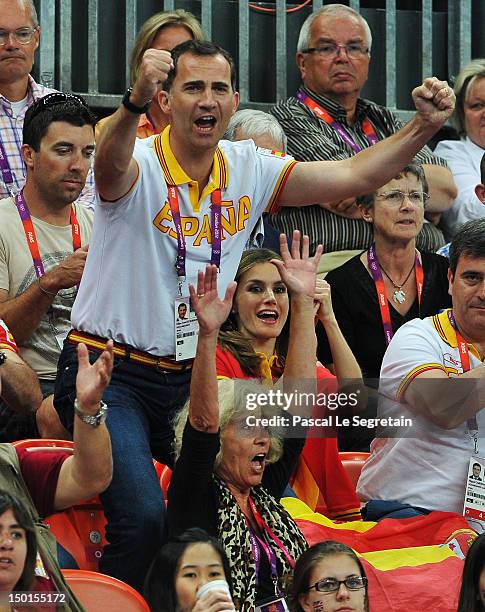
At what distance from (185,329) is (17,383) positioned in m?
Result: 0.68

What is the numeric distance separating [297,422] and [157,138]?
3.44 ft

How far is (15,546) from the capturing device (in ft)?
10.9

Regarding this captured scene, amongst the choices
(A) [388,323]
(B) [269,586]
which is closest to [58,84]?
(A) [388,323]

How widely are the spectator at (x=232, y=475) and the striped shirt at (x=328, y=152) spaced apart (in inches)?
74.0

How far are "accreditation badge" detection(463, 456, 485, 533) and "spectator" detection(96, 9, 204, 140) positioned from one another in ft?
7.93

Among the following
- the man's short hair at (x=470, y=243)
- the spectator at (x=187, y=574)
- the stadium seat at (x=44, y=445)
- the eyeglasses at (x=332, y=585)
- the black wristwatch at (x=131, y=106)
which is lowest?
the eyeglasses at (x=332, y=585)

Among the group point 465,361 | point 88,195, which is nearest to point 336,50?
point 88,195

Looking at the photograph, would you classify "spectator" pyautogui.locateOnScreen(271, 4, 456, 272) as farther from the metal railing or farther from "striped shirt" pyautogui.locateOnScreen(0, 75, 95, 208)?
"striped shirt" pyautogui.locateOnScreen(0, 75, 95, 208)

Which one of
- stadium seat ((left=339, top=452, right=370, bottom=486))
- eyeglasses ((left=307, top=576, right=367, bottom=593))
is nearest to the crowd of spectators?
eyeglasses ((left=307, top=576, right=367, bottom=593))

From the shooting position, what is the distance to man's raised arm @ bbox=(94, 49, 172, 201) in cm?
389

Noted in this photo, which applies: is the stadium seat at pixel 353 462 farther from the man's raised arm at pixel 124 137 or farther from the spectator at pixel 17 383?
the man's raised arm at pixel 124 137

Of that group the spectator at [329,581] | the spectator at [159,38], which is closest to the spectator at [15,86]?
the spectator at [159,38]

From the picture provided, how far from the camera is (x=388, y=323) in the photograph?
5.71 meters

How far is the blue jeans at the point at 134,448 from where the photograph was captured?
3951 millimetres
